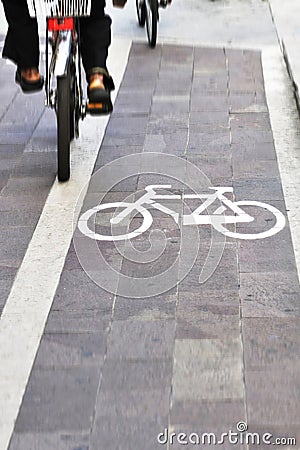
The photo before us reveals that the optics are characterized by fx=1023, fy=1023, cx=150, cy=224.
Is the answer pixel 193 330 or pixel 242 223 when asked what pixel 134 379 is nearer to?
pixel 193 330

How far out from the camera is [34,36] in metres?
6.34

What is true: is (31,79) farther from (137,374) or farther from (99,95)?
(137,374)

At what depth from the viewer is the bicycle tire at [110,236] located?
5551 millimetres

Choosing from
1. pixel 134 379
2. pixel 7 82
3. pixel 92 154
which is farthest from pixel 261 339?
pixel 7 82

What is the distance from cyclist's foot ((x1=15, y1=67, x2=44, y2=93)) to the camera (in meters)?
6.47

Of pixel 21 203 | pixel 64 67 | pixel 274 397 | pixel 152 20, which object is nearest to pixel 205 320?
pixel 274 397

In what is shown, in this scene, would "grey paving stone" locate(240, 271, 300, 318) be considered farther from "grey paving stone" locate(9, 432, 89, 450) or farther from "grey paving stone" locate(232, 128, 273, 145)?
"grey paving stone" locate(232, 128, 273, 145)

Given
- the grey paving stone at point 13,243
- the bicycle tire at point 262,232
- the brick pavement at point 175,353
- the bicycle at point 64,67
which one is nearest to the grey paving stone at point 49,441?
the brick pavement at point 175,353

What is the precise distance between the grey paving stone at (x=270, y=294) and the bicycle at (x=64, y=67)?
1.68 meters

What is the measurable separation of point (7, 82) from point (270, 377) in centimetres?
525

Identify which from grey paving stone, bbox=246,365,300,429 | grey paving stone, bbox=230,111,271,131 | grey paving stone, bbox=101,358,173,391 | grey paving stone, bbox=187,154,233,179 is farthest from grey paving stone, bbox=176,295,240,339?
grey paving stone, bbox=230,111,271,131

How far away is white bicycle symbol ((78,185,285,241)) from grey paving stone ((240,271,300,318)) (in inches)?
19.6

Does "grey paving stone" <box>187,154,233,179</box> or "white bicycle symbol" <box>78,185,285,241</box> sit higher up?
"white bicycle symbol" <box>78,185,285,241</box>

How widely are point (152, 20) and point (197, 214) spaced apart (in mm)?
4241
